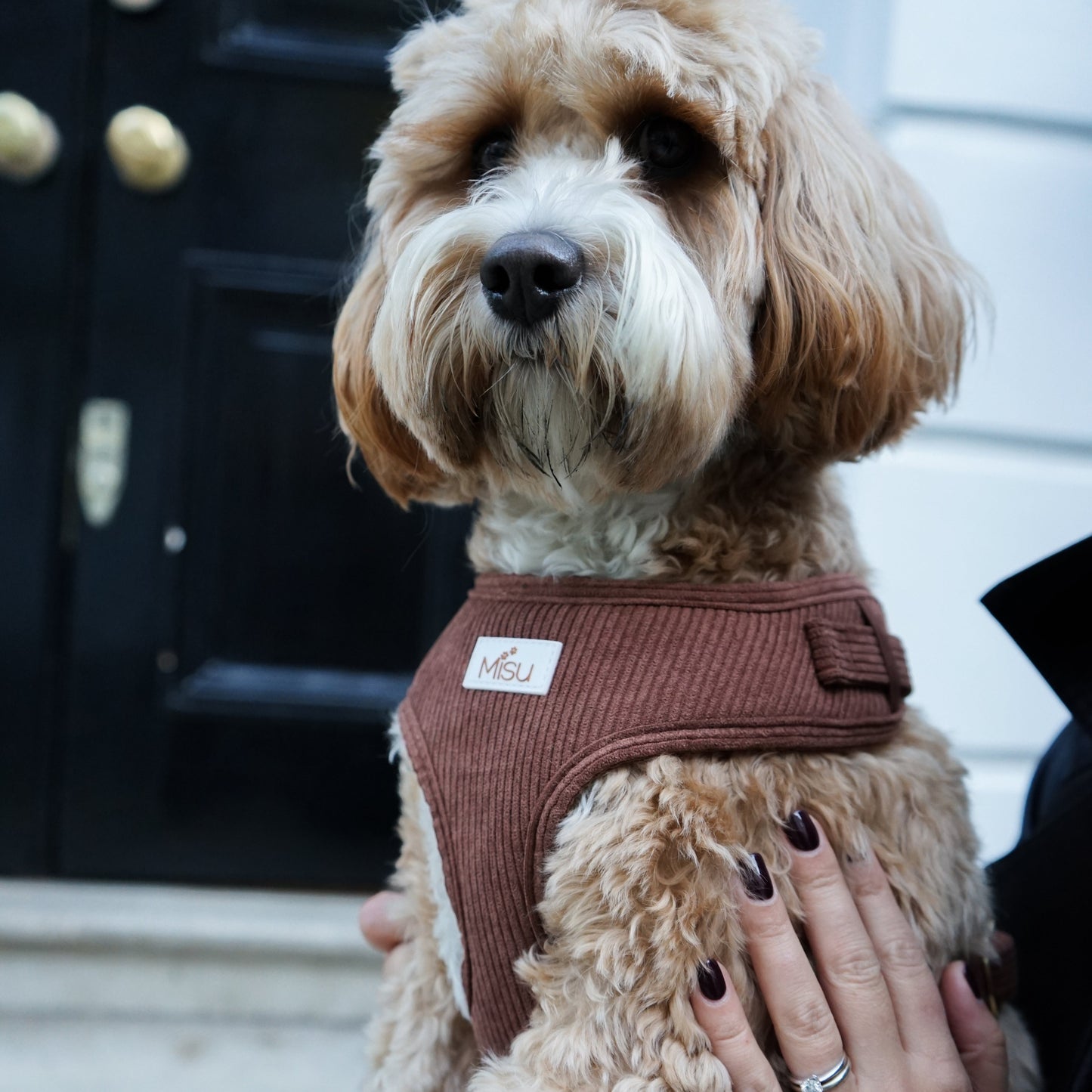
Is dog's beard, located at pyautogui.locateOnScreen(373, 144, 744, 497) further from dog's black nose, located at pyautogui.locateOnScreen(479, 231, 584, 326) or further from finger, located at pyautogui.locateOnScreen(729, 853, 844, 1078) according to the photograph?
finger, located at pyautogui.locateOnScreen(729, 853, 844, 1078)

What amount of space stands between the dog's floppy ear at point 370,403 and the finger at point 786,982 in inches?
21.7

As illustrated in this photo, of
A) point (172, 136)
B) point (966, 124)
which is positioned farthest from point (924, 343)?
point (172, 136)

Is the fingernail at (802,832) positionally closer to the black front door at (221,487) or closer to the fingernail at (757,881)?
the fingernail at (757,881)

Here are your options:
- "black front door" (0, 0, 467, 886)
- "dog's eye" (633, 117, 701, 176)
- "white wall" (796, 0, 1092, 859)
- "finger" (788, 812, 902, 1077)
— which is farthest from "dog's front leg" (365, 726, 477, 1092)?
"white wall" (796, 0, 1092, 859)

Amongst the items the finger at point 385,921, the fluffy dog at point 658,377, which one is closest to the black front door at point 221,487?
the finger at point 385,921

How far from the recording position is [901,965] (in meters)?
0.90

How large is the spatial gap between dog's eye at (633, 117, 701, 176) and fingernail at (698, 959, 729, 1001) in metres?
0.72

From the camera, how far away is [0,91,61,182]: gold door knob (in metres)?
1.73

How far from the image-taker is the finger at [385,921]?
45.3 inches

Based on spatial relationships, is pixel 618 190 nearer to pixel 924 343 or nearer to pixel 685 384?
pixel 685 384

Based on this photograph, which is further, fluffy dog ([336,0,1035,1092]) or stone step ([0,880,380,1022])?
stone step ([0,880,380,1022])

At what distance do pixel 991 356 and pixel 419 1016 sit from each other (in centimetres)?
141

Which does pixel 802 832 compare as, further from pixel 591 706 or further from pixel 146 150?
pixel 146 150

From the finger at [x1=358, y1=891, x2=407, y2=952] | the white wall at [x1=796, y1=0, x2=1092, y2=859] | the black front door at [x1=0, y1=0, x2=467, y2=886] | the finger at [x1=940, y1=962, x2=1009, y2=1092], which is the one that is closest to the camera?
the finger at [x1=940, y1=962, x2=1009, y2=1092]
